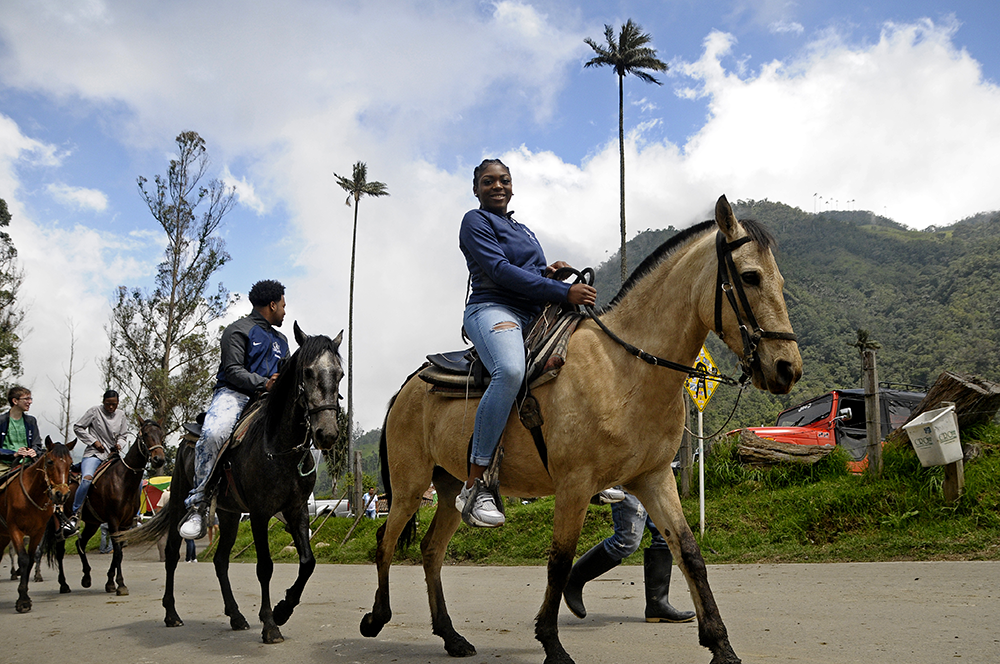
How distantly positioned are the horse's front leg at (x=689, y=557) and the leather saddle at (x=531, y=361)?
92 centimetres

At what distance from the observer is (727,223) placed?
3.87 metres

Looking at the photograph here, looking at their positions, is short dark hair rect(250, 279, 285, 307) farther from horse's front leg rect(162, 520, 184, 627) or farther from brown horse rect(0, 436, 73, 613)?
brown horse rect(0, 436, 73, 613)

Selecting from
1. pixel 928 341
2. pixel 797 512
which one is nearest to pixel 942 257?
pixel 928 341

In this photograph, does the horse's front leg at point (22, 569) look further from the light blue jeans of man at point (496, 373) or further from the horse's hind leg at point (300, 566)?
the light blue jeans of man at point (496, 373)

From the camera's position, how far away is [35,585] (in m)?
11.5

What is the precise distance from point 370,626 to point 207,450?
259 centimetres

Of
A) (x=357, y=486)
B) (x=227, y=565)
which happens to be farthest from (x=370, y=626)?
(x=357, y=486)

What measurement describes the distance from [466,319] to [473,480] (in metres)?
1.14

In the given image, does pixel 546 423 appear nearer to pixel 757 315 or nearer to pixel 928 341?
pixel 757 315

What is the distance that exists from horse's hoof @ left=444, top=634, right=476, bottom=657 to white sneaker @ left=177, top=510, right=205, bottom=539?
109 inches

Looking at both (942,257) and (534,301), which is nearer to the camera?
(534,301)

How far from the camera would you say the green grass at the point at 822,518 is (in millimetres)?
8609

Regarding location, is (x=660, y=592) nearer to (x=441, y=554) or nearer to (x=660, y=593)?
(x=660, y=593)

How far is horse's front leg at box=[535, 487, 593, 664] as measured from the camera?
3936 millimetres
